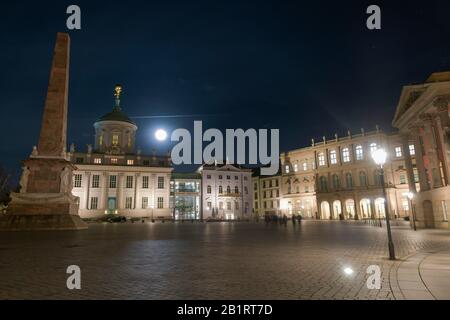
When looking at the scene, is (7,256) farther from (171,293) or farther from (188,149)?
(188,149)

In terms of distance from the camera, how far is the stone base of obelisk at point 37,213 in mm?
23219

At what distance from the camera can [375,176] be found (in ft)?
200

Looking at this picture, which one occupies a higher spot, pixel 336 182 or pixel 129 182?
pixel 129 182

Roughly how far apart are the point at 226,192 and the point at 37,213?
6507 cm

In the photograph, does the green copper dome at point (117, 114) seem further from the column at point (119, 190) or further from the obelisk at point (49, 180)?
the obelisk at point (49, 180)

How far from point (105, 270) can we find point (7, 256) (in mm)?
4734

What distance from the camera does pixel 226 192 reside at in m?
86.6

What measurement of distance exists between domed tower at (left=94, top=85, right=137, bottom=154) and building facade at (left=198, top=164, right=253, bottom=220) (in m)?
22.0

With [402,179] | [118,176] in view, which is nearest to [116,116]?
[118,176]

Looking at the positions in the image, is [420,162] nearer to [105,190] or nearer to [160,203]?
[160,203]

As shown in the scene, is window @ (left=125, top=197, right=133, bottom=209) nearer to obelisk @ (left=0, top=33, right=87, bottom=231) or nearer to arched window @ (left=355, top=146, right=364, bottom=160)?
obelisk @ (left=0, top=33, right=87, bottom=231)

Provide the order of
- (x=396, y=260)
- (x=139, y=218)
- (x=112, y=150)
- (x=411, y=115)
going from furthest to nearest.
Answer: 1. (x=112, y=150)
2. (x=139, y=218)
3. (x=411, y=115)
4. (x=396, y=260)

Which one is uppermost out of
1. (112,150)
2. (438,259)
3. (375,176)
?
(112,150)

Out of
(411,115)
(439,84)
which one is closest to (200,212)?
(411,115)
